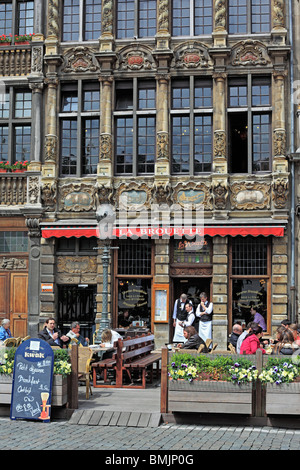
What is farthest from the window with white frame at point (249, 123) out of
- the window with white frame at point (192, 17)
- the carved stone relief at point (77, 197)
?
the carved stone relief at point (77, 197)

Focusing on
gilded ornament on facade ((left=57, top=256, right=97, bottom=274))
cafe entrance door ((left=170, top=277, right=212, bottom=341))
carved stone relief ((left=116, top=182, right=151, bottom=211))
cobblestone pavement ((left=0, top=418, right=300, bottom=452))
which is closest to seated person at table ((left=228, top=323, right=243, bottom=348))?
cobblestone pavement ((left=0, top=418, right=300, bottom=452))

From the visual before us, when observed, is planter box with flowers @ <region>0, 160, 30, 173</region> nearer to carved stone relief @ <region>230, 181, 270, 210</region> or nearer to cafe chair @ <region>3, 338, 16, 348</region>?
carved stone relief @ <region>230, 181, 270, 210</region>

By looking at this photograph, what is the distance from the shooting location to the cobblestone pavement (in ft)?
29.8

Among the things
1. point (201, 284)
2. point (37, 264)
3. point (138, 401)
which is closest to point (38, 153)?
point (37, 264)

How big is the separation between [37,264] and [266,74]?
29.5 feet

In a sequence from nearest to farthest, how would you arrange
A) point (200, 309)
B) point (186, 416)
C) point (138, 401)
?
point (186, 416)
point (138, 401)
point (200, 309)

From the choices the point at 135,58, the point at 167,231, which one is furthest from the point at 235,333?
the point at 135,58

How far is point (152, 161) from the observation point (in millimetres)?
21562

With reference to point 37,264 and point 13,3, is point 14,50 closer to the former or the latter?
point 13,3

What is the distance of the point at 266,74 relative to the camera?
2098cm

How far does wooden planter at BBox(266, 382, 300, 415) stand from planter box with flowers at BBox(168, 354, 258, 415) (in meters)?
0.28

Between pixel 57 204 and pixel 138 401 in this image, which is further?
pixel 57 204

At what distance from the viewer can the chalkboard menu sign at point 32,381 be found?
10852 mm

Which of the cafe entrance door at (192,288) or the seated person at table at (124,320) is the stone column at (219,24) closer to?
the cafe entrance door at (192,288)
